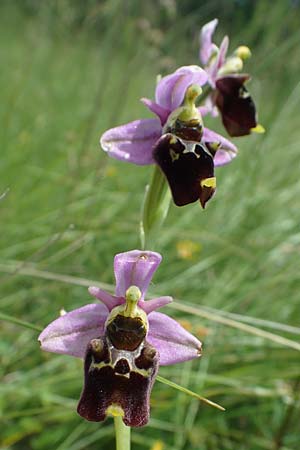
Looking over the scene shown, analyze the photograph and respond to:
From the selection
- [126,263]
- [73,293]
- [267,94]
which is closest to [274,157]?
[267,94]

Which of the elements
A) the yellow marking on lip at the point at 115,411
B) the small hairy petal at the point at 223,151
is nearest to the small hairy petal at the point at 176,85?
the small hairy petal at the point at 223,151

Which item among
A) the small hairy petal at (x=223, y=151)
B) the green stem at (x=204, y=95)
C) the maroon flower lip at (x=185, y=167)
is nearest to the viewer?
the maroon flower lip at (x=185, y=167)

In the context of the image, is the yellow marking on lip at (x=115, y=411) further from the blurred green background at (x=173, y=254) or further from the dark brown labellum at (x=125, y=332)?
the blurred green background at (x=173, y=254)

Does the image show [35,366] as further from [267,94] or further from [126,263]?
[267,94]

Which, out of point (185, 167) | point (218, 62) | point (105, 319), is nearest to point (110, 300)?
point (105, 319)

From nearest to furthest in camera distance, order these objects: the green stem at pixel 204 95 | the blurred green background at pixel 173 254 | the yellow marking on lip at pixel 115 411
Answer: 1. the yellow marking on lip at pixel 115 411
2. the green stem at pixel 204 95
3. the blurred green background at pixel 173 254

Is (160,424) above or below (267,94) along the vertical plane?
below
